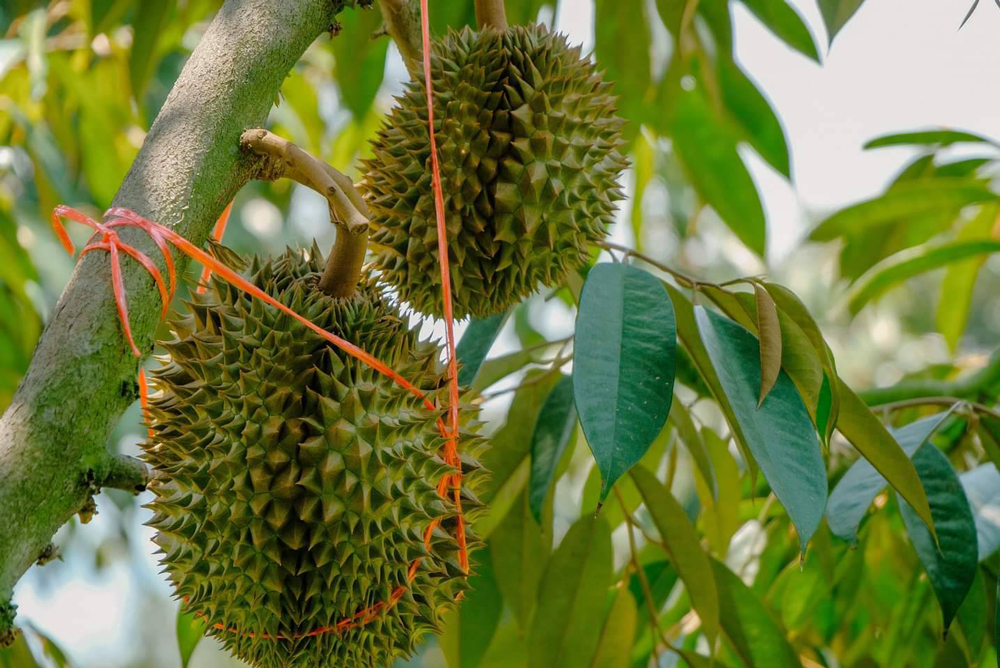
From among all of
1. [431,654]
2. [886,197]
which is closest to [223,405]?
[886,197]

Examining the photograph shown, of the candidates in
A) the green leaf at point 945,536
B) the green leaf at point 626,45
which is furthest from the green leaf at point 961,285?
the green leaf at point 945,536

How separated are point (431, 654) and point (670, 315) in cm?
599

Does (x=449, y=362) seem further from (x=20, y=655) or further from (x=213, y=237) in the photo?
(x=20, y=655)

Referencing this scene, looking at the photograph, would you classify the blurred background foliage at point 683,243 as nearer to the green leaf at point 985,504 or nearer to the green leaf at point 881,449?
the green leaf at point 985,504

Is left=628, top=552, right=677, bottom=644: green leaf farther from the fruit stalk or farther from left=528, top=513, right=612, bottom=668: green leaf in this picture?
the fruit stalk

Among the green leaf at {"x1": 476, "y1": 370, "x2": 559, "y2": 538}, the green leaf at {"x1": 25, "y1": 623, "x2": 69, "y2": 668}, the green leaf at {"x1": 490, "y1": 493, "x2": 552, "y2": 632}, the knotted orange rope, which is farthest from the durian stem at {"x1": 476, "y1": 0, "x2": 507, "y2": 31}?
the green leaf at {"x1": 25, "y1": 623, "x2": 69, "y2": 668}

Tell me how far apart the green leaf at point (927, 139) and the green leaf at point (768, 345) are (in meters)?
0.76

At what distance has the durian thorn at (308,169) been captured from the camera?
0.79m

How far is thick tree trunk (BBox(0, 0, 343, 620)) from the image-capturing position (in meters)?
0.67

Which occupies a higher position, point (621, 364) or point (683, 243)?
point (683, 243)

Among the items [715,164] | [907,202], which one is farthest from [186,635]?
[907,202]

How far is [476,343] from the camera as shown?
115 cm

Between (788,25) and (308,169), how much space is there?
3.07 ft

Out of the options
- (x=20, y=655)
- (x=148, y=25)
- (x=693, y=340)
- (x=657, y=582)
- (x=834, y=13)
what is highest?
(x=148, y=25)
